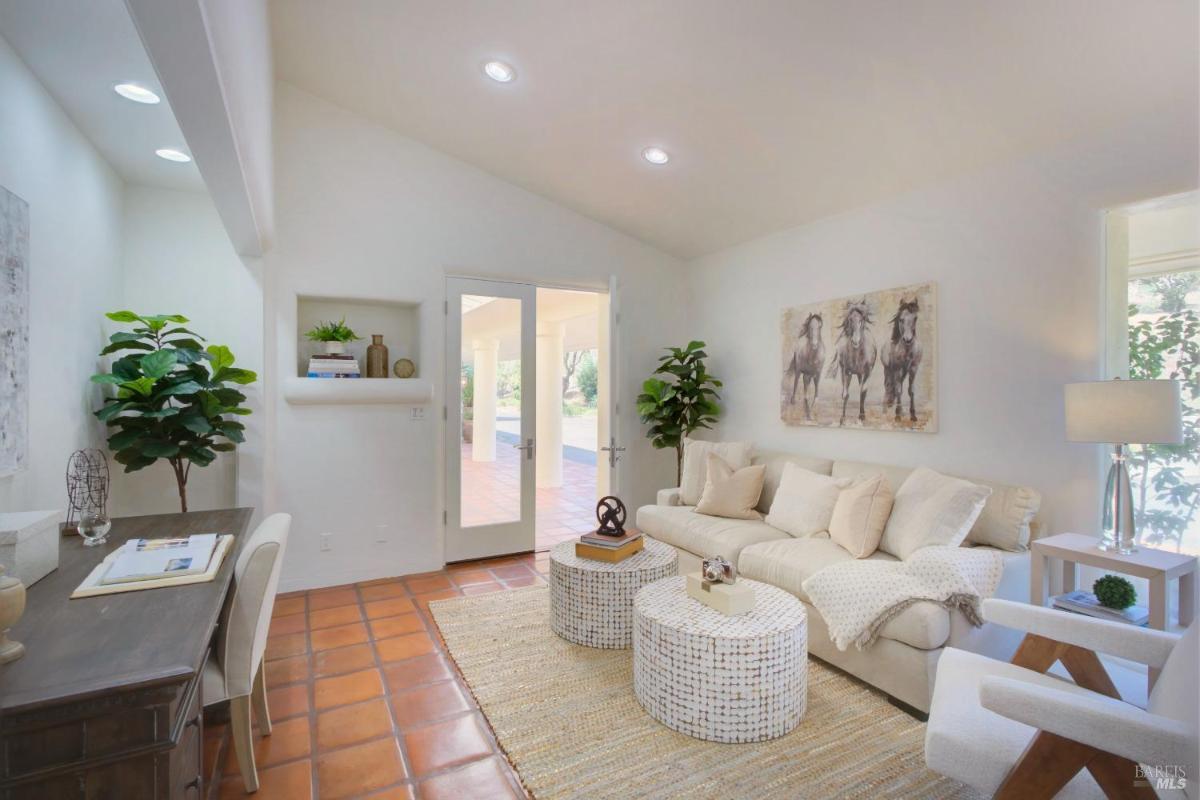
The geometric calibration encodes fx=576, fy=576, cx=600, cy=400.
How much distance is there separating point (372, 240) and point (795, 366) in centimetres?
315

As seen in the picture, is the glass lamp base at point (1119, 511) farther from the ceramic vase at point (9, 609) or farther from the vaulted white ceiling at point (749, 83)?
the ceramic vase at point (9, 609)

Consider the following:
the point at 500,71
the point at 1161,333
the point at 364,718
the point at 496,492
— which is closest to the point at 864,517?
the point at 1161,333

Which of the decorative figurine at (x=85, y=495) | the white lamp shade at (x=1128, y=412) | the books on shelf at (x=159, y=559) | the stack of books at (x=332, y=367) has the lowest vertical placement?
the books on shelf at (x=159, y=559)

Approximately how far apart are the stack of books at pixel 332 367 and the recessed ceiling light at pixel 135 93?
5.73 ft

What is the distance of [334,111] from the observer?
12.9ft

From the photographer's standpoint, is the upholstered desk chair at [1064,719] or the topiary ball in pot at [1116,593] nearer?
the upholstered desk chair at [1064,719]

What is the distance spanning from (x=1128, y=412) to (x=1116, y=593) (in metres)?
0.76

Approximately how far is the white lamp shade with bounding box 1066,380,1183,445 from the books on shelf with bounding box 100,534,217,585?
3307mm

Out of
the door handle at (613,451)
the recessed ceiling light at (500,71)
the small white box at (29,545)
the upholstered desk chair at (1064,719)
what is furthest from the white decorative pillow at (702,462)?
the small white box at (29,545)

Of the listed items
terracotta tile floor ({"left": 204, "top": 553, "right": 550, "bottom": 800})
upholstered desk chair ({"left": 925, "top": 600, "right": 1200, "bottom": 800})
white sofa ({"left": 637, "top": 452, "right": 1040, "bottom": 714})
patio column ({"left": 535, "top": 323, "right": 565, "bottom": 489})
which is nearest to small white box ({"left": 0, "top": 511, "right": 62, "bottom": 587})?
terracotta tile floor ({"left": 204, "top": 553, "right": 550, "bottom": 800})

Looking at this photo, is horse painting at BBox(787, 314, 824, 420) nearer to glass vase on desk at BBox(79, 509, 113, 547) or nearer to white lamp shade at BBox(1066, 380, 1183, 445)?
white lamp shade at BBox(1066, 380, 1183, 445)

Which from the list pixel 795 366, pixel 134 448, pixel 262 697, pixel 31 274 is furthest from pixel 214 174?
pixel 795 366

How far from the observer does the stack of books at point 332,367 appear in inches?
153

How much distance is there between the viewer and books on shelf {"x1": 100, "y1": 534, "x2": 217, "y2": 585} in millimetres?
1640
